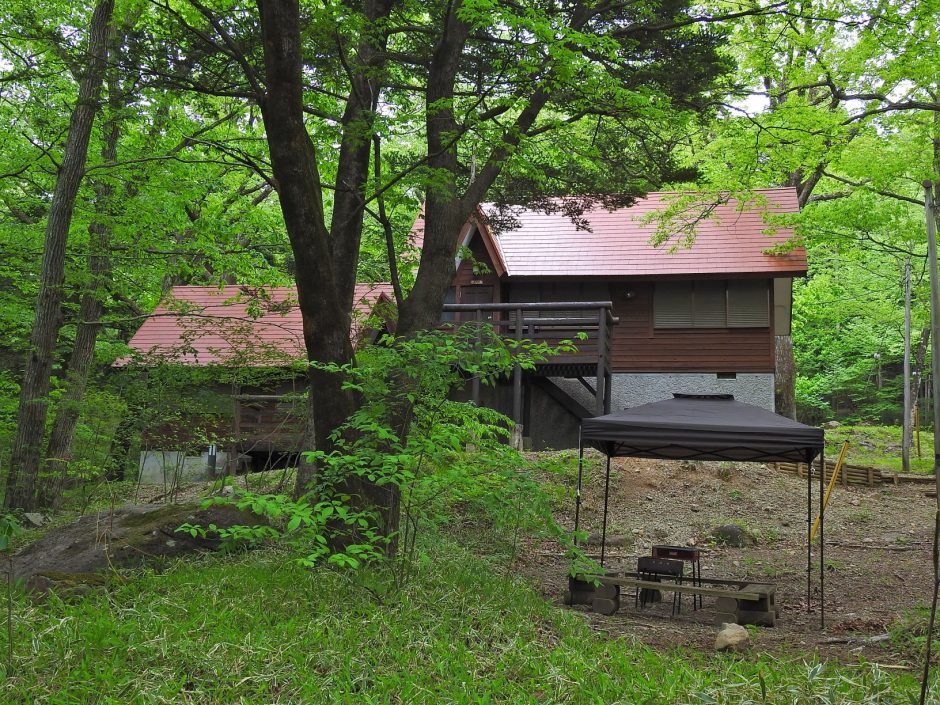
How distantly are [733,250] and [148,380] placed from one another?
45.6ft

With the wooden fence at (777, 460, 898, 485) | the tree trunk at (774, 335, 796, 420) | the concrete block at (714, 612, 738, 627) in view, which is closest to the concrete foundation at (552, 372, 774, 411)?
the tree trunk at (774, 335, 796, 420)

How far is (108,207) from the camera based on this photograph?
14.7 meters

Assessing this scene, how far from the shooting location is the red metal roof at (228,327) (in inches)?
563

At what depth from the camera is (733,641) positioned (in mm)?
6668

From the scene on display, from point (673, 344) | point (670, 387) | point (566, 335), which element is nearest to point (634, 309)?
point (673, 344)

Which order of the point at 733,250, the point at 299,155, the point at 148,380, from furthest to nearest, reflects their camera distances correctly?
1. the point at 733,250
2. the point at 148,380
3. the point at 299,155

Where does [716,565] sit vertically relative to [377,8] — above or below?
below

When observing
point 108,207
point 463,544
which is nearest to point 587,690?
point 463,544

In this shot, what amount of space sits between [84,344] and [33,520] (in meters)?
4.51

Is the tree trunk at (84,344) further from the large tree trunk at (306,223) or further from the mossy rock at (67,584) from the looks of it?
the large tree trunk at (306,223)

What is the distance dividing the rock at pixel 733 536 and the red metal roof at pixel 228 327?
6539 millimetres

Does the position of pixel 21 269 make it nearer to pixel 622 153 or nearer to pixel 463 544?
pixel 463 544

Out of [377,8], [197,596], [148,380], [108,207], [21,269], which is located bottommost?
[197,596]

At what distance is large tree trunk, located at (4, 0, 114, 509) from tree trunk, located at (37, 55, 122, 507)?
0.36 metres
